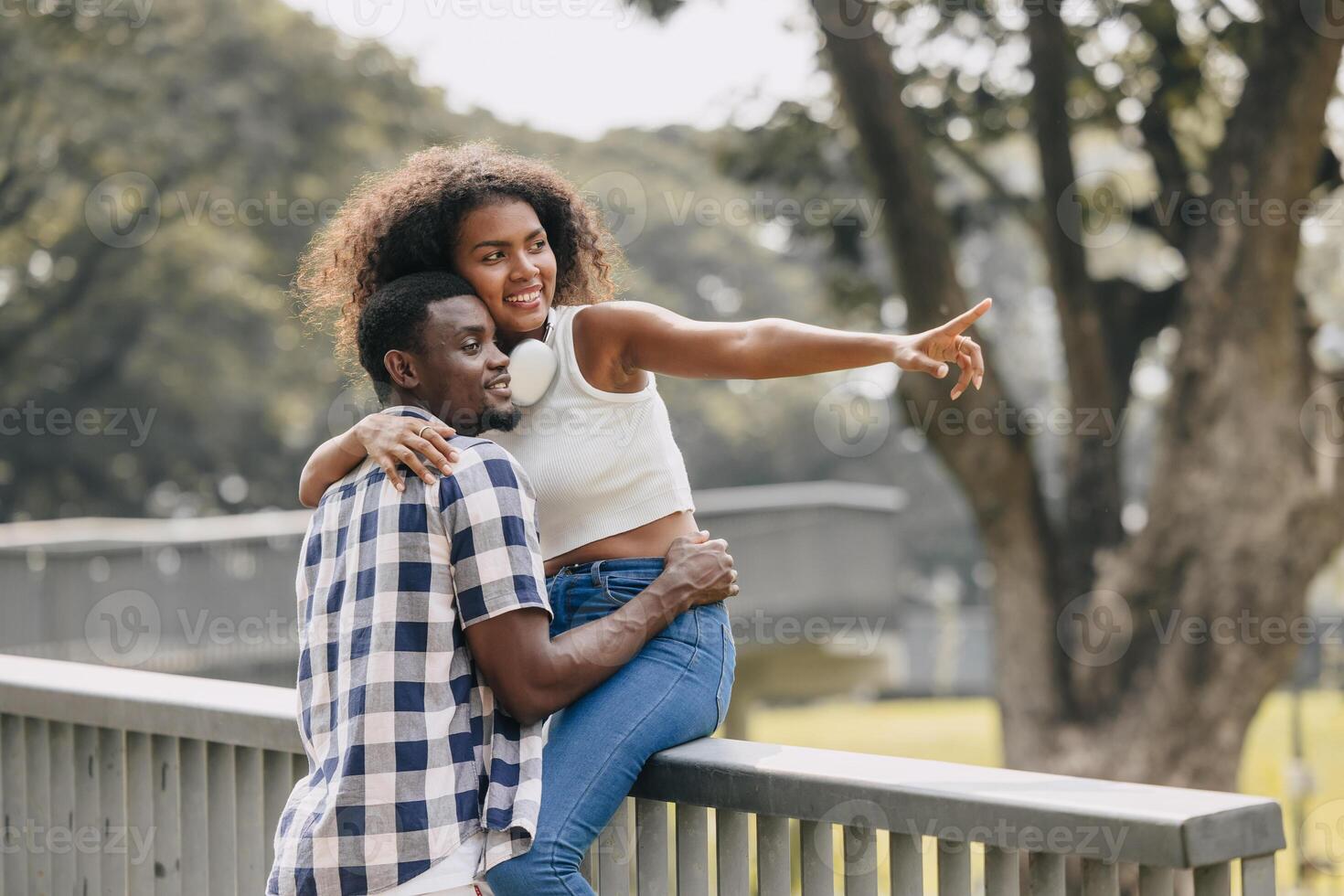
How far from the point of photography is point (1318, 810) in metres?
17.1

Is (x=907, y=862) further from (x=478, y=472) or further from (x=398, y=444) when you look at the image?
(x=398, y=444)

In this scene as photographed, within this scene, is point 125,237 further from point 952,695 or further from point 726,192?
point 952,695

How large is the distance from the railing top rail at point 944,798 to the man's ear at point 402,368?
0.68 m

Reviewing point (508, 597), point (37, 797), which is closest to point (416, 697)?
point (508, 597)

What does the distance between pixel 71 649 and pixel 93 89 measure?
8.69 m

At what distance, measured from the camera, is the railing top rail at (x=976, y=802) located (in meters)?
1.82

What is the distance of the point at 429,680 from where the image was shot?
2217 millimetres

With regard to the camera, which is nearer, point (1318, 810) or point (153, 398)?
point (1318, 810)

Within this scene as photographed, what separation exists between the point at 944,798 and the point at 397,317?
1139 mm

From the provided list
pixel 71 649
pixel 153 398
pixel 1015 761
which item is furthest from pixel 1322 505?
pixel 153 398

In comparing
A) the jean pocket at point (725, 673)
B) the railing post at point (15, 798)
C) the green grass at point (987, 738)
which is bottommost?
the green grass at point (987, 738)

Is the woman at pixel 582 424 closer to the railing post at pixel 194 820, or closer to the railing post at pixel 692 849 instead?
the railing post at pixel 692 849

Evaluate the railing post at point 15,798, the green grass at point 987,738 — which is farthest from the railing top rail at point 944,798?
the green grass at point 987,738

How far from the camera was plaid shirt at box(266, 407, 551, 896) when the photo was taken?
7.16 ft
